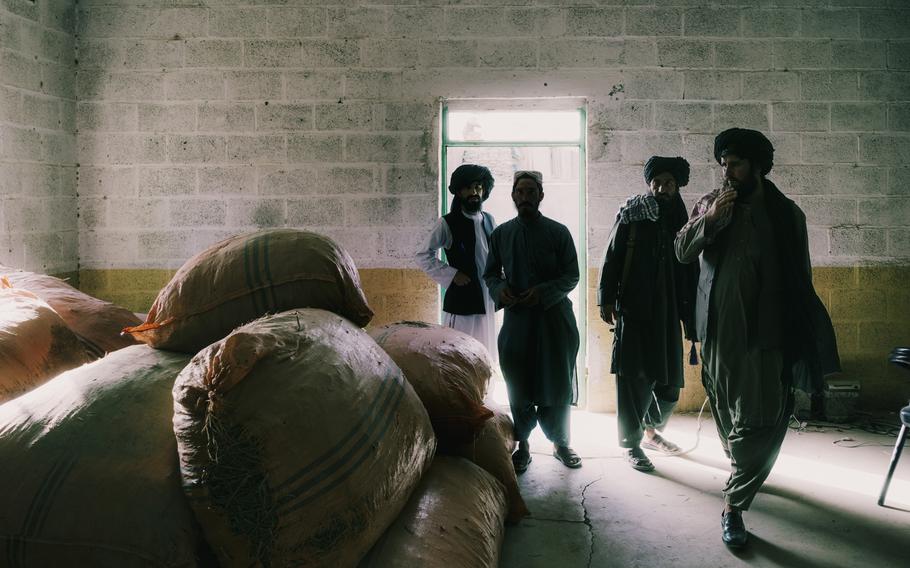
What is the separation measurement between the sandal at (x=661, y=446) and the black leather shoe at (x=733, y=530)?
1009 millimetres

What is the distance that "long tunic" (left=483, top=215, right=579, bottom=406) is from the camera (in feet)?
10.4

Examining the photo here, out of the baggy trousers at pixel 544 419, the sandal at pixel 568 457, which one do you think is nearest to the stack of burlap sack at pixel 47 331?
the baggy trousers at pixel 544 419

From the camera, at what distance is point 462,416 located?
84.5 inches

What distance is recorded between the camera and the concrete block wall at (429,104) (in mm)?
4191

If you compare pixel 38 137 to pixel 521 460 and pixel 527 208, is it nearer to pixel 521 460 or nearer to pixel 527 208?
pixel 527 208

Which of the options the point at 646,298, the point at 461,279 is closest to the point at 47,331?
the point at 461,279

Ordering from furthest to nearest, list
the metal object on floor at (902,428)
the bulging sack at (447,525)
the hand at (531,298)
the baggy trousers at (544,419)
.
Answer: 1. the baggy trousers at (544,419)
2. the hand at (531,298)
3. the metal object on floor at (902,428)
4. the bulging sack at (447,525)

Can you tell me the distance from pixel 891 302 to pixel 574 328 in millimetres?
2568

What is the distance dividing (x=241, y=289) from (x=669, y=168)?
2.37 metres

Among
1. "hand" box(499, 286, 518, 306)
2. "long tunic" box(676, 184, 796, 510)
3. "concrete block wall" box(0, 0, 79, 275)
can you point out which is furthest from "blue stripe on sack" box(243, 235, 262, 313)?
"concrete block wall" box(0, 0, 79, 275)

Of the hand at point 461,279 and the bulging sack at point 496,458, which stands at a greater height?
the hand at point 461,279

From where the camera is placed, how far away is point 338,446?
1362mm

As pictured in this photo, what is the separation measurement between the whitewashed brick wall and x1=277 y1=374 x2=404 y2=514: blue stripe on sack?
280cm

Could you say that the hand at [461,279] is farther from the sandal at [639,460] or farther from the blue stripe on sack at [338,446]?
the blue stripe on sack at [338,446]
